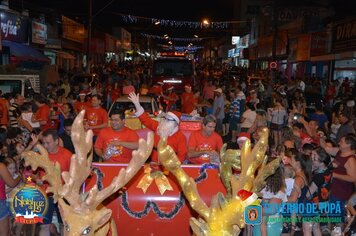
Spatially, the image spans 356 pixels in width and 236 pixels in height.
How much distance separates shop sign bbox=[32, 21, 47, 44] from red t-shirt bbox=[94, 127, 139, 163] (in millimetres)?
20222

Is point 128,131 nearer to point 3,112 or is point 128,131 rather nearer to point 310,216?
Answer: point 310,216

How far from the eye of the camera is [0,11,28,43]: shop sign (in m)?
21.2

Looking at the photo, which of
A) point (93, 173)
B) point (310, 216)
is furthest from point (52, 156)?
point (310, 216)

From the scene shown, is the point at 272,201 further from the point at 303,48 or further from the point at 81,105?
the point at 303,48

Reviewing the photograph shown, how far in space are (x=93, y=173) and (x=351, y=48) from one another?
20905mm

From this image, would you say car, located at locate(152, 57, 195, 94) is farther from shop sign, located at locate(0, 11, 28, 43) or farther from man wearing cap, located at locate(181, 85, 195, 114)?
man wearing cap, located at locate(181, 85, 195, 114)

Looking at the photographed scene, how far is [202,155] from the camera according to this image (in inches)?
289

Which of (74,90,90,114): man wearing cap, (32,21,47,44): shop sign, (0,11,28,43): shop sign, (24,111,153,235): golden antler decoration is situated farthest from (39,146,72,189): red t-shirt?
(32,21,47,44): shop sign

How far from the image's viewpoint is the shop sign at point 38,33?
26078 millimetres

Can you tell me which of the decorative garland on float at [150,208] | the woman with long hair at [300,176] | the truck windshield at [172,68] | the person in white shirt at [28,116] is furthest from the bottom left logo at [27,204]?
the truck windshield at [172,68]

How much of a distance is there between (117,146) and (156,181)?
56.2 inches

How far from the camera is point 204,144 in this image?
7.48 meters

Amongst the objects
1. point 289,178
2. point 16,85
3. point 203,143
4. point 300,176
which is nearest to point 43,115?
point 16,85

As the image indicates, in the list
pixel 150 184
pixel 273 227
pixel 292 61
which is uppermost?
pixel 292 61
